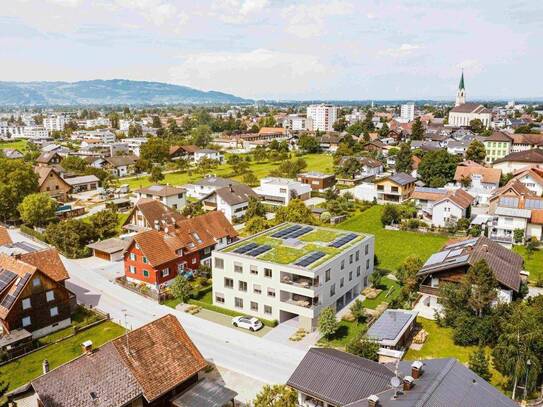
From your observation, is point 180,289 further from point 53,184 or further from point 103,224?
point 53,184

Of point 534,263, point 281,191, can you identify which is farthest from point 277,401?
point 281,191

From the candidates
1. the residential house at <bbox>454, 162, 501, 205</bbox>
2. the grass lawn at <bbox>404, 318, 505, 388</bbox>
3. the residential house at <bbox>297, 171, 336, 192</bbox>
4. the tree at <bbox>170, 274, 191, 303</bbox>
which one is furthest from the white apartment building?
the residential house at <bbox>454, 162, 501, 205</bbox>

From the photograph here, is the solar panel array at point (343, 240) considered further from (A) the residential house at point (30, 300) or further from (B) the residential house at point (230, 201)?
(B) the residential house at point (230, 201)

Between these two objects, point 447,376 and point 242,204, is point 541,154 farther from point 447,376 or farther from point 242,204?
point 447,376

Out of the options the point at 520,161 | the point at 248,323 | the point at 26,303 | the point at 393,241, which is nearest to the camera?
the point at 26,303

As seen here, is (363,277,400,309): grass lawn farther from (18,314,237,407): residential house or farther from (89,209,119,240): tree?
(89,209,119,240): tree

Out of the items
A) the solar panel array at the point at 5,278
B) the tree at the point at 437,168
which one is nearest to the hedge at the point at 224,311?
the solar panel array at the point at 5,278

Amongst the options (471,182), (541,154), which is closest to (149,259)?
(471,182)
